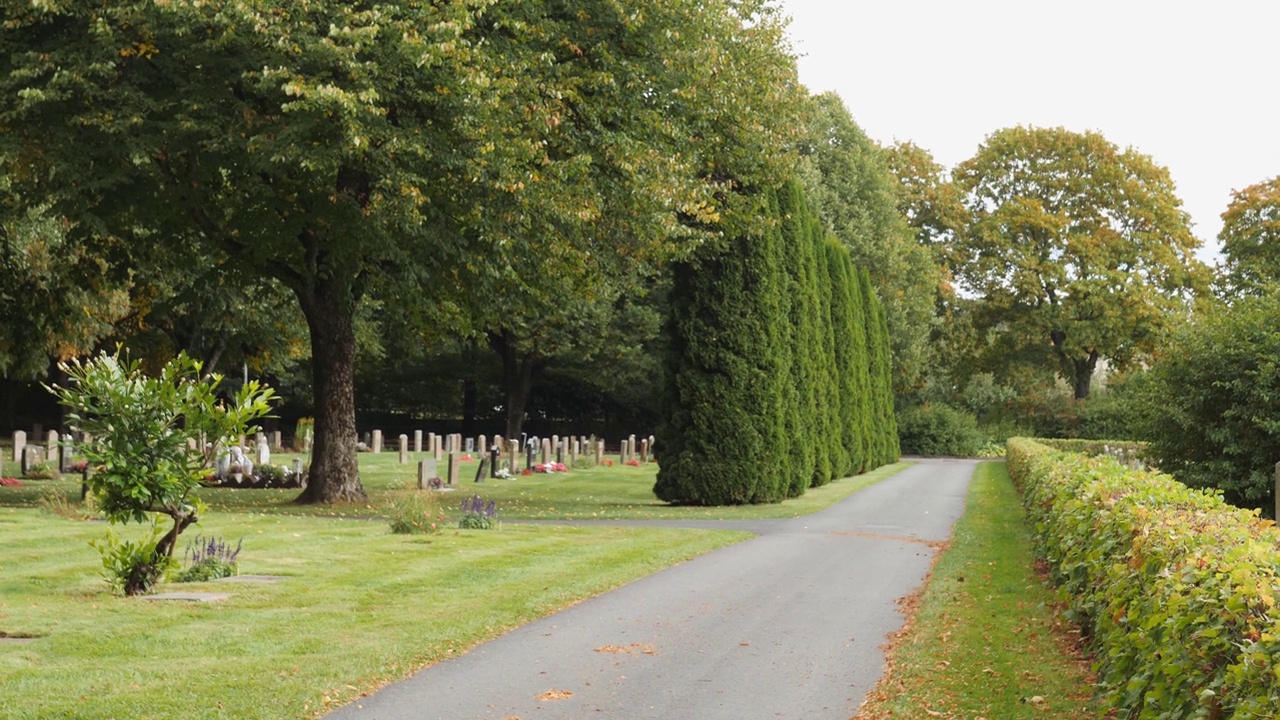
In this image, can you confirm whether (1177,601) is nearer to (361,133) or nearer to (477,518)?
(477,518)

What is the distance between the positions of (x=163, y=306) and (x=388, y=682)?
18912 millimetres

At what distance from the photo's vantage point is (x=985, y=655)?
30.1 ft

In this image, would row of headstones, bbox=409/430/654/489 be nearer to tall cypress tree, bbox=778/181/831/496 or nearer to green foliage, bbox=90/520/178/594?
tall cypress tree, bbox=778/181/831/496

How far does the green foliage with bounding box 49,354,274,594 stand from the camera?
10.6 meters

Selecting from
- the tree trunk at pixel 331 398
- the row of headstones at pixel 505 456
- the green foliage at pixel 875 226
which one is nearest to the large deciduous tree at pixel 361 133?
the tree trunk at pixel 331 398

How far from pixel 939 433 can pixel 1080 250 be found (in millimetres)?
10795

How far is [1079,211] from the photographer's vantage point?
2389 inches

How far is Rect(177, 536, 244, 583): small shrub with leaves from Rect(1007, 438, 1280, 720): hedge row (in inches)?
301

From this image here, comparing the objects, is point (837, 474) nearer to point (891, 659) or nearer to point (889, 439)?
point (889, 439)

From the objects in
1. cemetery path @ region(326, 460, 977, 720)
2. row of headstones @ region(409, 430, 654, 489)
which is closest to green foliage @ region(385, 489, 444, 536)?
cemetery path @ region(326, 460, 977, 720)

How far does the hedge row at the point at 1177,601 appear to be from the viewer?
15.9 ft

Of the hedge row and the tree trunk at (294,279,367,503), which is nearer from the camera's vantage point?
the hedge row

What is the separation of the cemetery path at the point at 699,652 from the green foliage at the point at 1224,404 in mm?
7383

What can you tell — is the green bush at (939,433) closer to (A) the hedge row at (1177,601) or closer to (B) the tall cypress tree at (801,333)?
(B) the tall cypress tree at (801,333)
